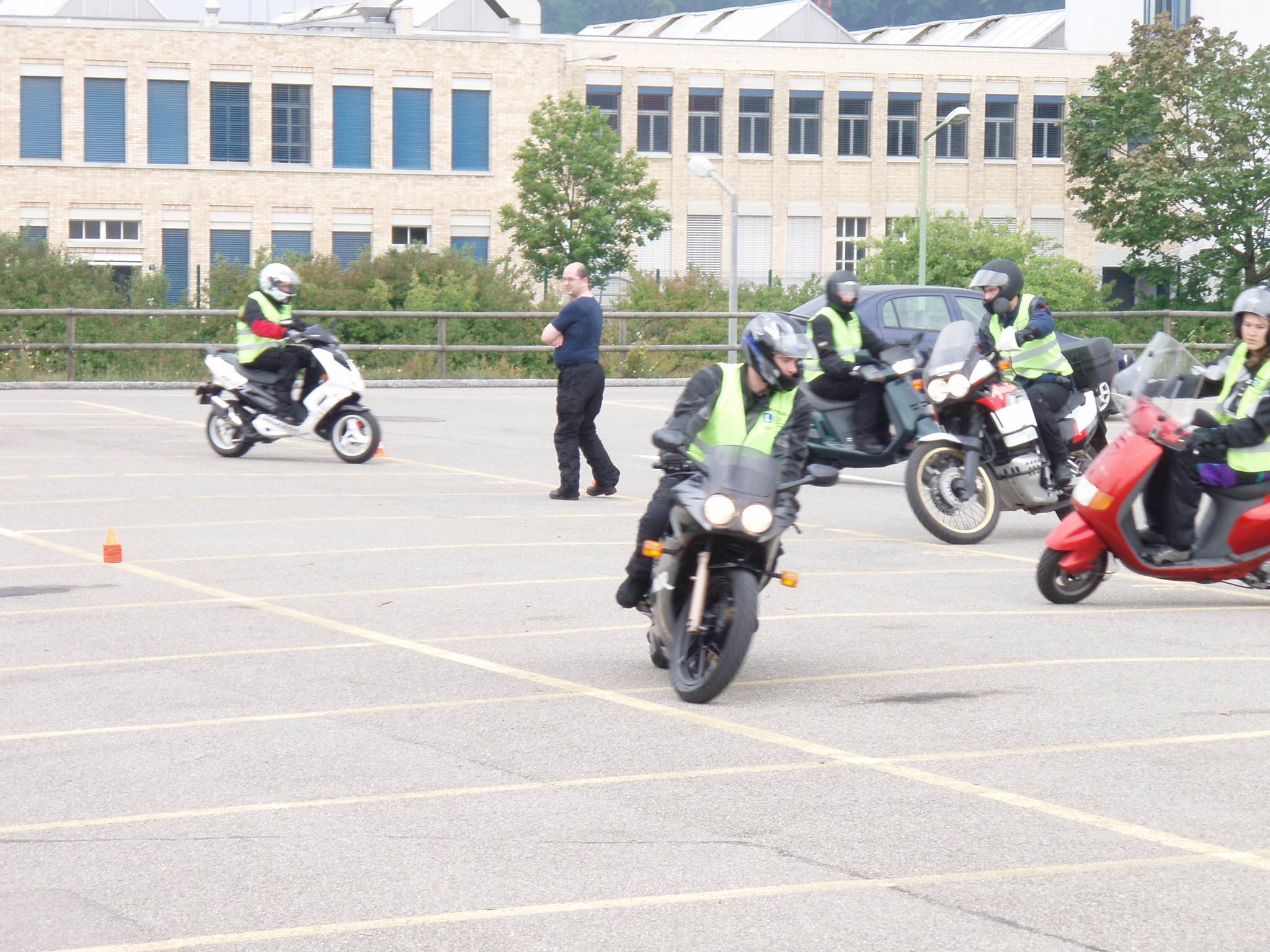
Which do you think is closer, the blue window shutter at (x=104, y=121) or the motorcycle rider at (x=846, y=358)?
the motorcycle rider at (x=846, y=358)

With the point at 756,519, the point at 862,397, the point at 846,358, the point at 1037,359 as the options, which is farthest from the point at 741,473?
the point at 862,397

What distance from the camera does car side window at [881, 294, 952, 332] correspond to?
734 inches

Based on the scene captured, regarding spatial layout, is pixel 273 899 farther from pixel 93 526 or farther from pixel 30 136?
pixel 30 136

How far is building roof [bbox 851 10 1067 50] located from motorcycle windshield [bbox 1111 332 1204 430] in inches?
2719

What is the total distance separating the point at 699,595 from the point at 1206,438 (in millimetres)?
3547

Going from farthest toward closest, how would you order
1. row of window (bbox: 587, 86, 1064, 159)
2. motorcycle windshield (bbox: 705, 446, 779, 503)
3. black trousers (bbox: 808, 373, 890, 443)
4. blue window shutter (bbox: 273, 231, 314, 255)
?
row of window (bbox: 587, 86, 1064, 159)
blue window shutter (bbox: 273, 231, 314, 255)
black trousers (bbox: 808, 373, 890, 443)
motorcycle windshield (bbox: 705, 446, 779, 503)

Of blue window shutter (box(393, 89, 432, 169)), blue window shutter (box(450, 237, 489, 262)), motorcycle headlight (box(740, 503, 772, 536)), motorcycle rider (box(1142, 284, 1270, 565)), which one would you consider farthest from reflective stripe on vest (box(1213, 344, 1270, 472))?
blue window shutter (box(393, 89, 432, 169))

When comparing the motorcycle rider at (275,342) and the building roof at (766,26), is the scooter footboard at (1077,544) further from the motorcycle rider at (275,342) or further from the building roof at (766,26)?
the building roof at (766,26)

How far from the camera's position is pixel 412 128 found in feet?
204

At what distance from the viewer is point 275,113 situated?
200ft

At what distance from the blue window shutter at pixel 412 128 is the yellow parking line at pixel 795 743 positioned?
5295 cm

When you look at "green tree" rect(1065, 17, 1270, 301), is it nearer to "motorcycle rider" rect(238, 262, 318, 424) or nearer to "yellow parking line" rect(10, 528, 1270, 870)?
"motorcycle rider" rect(238, 262, 318, 424)

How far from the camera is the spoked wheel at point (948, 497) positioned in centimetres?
1245

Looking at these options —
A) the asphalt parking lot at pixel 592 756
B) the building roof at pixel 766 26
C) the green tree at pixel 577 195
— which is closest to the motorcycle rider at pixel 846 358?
the asphalt parking lot at pixel 592 756
